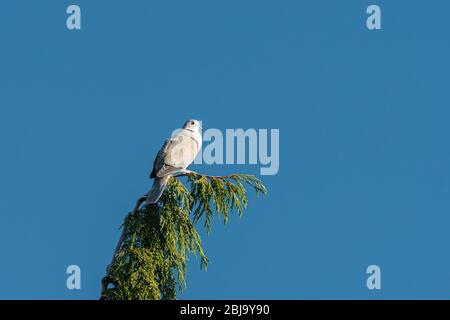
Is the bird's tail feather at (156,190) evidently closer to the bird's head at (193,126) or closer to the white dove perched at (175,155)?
the white dove perched at (175,155)

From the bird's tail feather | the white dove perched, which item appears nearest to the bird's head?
the white dove perched

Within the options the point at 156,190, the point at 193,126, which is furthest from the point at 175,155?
the point at 156,190

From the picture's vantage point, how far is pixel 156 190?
23.2 metres

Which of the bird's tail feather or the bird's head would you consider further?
the bird's head

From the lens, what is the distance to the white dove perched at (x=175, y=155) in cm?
2335

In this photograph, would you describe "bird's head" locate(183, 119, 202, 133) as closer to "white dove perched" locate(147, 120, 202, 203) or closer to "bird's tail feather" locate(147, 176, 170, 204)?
"white dove perched" locate(147, 120, 202, 203)

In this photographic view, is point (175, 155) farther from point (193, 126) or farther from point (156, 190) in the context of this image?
point (156, 190)

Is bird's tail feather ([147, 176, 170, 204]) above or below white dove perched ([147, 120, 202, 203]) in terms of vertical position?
below

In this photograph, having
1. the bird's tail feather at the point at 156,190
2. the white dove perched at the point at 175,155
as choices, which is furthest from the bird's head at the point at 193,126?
the bird's tail feather at the point at 156,190

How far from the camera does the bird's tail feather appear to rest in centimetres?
2312

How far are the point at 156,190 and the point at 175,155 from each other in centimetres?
137
